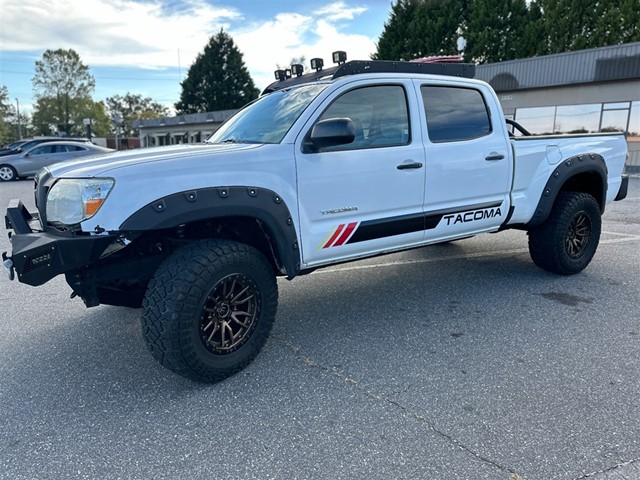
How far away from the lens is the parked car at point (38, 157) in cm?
1647

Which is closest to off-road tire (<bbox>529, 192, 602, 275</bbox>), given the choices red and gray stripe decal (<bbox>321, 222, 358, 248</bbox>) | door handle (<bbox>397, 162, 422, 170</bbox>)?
door handle (<bbox>397, 162, 422, 170</bbox>)

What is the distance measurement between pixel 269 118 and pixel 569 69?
20288 mm

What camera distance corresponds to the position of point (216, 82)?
51594 millimetres

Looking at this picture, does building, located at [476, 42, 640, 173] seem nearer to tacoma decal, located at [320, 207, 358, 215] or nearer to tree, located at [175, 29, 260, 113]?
tacoma decal, located at [320, 207, 358, 215]

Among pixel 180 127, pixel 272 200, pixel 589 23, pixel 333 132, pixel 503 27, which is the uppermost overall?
pixel 503 27

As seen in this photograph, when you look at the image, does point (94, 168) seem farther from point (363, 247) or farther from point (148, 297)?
point (363, 247)

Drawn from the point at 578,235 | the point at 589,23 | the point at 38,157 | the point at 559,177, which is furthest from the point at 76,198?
the point at 589,23

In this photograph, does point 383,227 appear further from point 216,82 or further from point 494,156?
point 216,82

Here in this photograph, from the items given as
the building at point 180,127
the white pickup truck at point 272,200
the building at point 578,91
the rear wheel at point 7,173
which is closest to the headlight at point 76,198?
the white pickup truck at point 272,200

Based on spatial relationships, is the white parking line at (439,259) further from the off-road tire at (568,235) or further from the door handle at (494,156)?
the door handle at (494,156)

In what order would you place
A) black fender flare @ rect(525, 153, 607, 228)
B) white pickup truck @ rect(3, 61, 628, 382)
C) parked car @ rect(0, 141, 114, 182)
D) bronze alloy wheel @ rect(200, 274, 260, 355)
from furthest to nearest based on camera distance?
parked car @ rect(0, 141, 114, 182) → black fender flare @ rect(525, 153, 607, 228) → bronze alloy wheel @ rect(200, 274, 260, 355) → white pickup truck @ rect(3, 61, 628, 382)

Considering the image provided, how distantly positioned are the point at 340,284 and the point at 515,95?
20.8 m

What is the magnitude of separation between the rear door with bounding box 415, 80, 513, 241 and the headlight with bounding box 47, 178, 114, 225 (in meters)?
2.40

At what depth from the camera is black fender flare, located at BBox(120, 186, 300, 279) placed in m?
2.61
